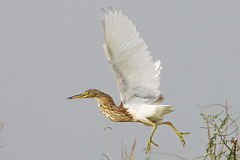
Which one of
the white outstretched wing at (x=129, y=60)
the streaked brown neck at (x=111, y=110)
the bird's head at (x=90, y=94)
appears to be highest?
the white outstretched wing at (x=129, y=60)

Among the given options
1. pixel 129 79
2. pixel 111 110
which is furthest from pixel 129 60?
pixel 111 110

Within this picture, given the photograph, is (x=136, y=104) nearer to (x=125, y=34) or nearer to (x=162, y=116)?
(x=162, y=116)

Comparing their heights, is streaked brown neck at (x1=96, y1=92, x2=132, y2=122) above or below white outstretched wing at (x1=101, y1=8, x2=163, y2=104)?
below

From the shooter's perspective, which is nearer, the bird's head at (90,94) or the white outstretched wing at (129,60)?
the white outstretched wing at (129,60)

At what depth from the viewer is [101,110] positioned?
1.30 metres

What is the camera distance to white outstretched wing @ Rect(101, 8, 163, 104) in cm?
119

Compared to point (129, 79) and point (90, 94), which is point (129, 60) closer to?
point (129, 79)

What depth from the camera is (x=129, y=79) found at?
4.11ft

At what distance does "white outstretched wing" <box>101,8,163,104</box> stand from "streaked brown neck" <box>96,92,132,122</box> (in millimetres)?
34

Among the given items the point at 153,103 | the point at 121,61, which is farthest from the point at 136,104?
the point at 121,61

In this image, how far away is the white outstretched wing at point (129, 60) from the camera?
1188 millimetres

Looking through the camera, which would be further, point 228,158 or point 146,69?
point 146,69

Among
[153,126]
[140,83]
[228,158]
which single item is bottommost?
[228,158]

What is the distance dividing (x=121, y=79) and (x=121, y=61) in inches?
2.5
